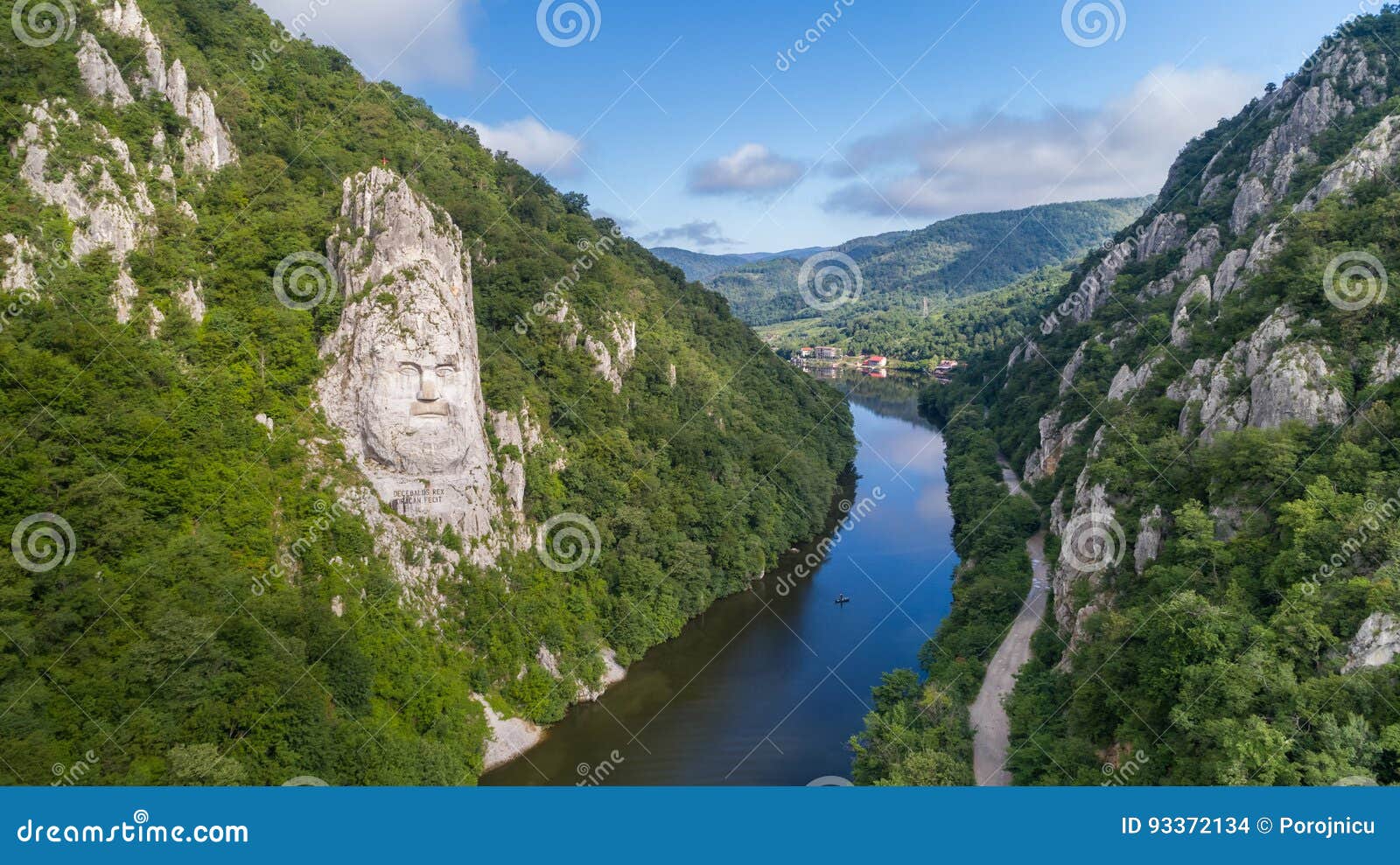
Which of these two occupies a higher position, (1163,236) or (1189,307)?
(1163,236)

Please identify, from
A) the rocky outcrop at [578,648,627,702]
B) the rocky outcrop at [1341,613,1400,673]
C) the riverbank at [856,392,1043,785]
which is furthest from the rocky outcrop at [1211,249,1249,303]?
the rocky outcrop at [578,648,627,702]

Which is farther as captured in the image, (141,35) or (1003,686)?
(141,35)

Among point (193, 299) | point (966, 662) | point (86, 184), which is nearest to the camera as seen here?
point (86, 184)

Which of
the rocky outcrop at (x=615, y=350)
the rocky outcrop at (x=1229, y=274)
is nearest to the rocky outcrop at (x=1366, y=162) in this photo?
the rocky outcrop at (x=1229, y=274)

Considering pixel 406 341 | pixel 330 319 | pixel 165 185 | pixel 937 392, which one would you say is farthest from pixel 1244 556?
pixel 937 392

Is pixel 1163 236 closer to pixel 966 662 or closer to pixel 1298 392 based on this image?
pixel 1298 392

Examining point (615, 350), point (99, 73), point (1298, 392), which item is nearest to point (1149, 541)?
point (1298, 392)
